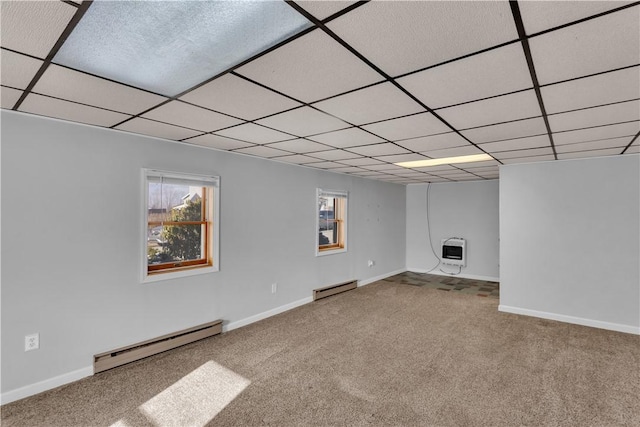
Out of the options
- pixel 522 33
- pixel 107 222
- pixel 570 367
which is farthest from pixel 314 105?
pixel 570 367

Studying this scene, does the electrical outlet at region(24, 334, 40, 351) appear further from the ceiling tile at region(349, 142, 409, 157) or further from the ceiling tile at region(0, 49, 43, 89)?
the ceiling tile at region(349, 142, 409, 157)

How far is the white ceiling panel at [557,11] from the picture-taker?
119 cm

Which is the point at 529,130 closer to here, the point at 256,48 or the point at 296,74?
the point at 296,74

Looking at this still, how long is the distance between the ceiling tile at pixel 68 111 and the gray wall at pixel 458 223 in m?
6.83

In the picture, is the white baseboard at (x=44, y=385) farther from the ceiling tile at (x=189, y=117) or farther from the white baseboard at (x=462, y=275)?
the white baseboard at (x=462, y=275)

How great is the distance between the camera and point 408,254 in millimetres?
8125

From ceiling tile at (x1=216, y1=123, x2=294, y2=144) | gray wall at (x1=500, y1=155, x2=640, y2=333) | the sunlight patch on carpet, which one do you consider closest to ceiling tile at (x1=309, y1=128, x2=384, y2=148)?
ceiling tile at (x1=216, y1=123, x2=294, y2=144)

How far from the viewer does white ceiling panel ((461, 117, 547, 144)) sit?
107 inches

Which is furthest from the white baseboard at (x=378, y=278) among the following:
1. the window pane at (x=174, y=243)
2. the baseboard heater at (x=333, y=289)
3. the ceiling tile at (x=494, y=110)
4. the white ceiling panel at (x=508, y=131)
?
the ceiling tile at (x=494, y=110)

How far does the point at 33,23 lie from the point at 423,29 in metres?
1.69

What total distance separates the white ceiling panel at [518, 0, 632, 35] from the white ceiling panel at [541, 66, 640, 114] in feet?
2.51

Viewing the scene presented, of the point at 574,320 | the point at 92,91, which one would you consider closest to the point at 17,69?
the point at 92,91

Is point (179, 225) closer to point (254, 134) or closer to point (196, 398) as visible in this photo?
point (254, 134)

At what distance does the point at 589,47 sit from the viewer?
58.9 inches
